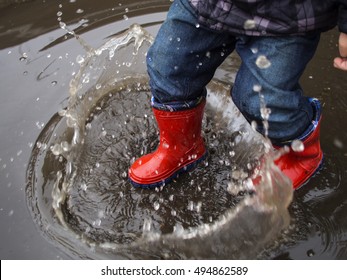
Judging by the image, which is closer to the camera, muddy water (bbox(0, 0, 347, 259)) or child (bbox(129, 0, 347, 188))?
child (bbox(129, 0, 347, 188))

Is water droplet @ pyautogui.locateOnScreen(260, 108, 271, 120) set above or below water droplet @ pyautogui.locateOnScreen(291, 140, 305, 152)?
above

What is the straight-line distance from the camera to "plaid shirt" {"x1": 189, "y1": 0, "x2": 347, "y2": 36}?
3.69 ft

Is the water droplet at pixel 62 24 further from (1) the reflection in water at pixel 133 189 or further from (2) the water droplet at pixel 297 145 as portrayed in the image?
(2) the water droplet at pixel 297 145

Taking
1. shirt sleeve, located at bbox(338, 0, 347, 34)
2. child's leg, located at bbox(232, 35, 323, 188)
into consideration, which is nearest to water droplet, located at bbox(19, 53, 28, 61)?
child's leg, located at bbox(232, 35, 323, 188)

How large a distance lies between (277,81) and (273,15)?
6.8 inches

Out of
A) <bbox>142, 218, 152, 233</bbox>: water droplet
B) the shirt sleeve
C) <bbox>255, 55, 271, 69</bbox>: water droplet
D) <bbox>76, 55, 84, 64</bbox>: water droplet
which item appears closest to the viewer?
the shirt sleeve

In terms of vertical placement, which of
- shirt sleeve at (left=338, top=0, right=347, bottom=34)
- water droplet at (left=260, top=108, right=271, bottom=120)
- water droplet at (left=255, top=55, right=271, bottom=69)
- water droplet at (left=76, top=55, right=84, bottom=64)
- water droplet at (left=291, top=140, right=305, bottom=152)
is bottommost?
water droplet at (left=291, top=140, right=305, bottom=152)

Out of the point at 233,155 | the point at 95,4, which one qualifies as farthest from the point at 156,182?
the point at 95,4

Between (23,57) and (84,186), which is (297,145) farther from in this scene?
(23,57)

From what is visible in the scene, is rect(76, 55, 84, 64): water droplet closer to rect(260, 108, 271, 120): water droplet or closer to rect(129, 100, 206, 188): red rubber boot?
rect(129, 100, 206, 188): red rubber boot

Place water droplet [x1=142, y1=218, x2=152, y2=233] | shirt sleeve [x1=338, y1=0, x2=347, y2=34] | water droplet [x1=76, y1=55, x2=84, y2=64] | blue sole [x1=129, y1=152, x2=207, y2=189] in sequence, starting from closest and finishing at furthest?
shirt sleeve [x1=338, y1=0, x2=347, y2=34], water droplet [x1=142, y1=218, x2=152, y2=233], blue sole [x1=129, y1=152, x2=207, y2=189], water droplet [x1=76, y1=55, x2=84, y2=64]

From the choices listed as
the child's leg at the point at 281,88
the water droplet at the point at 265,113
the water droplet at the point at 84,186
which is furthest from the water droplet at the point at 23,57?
the water droplet at the point at 265,113

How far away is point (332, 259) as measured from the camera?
1.32 meters

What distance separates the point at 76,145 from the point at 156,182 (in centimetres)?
33
